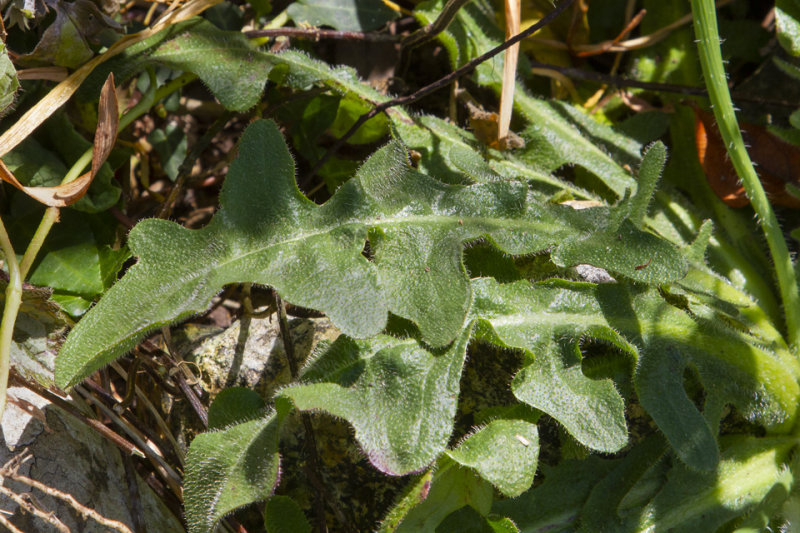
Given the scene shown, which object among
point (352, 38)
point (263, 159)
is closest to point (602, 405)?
point (263, 159)

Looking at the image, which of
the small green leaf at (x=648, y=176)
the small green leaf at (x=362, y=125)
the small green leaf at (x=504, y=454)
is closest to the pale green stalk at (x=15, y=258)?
the small green leaf at (x=362, y=125)

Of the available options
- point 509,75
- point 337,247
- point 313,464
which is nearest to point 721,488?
point 313,464

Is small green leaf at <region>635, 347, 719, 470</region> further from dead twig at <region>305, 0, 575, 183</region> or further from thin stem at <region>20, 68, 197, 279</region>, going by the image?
thin stem at <region>20, 68, 197, 279</region>

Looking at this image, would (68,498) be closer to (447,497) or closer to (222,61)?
(447,497)

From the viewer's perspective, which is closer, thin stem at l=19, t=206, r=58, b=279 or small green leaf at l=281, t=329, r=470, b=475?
small green leaf at l=281, t=329, r=470, b=475

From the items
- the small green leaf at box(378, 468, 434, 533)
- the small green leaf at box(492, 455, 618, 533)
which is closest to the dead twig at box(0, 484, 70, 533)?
the small green leaf at box(378, 468, 434, 533)

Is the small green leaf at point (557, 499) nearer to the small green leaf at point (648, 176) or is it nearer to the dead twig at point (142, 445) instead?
the small green leaf at point (648, 176)

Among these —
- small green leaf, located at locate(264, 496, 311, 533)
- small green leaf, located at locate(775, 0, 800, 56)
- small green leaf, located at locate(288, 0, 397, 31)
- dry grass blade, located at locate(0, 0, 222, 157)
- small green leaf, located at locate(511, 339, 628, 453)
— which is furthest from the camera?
small green leaf, located at locate(288, 0, 397, 31)
